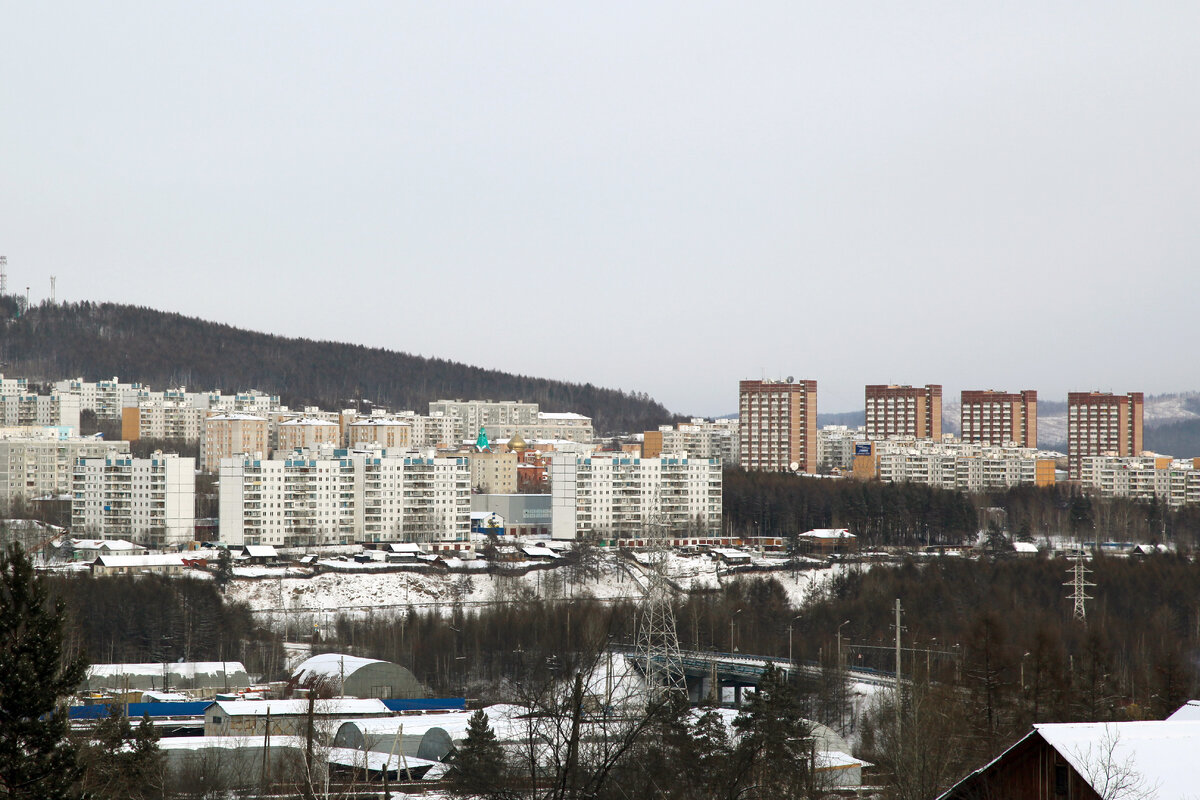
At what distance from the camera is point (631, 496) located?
166ft

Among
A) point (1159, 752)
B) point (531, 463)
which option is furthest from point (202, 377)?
point (1159, 752)

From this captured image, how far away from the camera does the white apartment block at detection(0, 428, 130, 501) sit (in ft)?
Answer: 185

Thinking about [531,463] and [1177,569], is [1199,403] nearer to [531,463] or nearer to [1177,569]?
[531,463]

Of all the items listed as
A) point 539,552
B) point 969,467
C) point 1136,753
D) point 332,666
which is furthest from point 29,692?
point 969,467

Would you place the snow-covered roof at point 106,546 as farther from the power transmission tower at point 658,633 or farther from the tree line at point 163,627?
the power transmission tower at point 658,633

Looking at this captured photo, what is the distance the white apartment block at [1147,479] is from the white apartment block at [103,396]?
177 ft

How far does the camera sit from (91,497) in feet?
153

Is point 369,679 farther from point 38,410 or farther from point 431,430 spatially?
point 38,410

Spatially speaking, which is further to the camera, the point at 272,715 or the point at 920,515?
the point at 920,515

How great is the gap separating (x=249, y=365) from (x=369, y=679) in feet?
284

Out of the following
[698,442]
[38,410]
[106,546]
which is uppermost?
[38,410]

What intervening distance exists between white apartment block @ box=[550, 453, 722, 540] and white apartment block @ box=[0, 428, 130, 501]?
19.9m

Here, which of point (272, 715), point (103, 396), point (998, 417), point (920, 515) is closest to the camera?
point (272, 715)

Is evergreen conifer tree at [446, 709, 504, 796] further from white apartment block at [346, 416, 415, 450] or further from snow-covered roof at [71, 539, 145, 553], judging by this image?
white apartment block at [346, 416, 415, 450]
